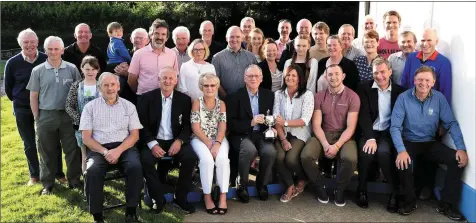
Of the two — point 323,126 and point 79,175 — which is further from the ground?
point 323,126

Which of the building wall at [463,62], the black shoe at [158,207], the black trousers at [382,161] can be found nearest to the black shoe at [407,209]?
the black trousers at [382,161]

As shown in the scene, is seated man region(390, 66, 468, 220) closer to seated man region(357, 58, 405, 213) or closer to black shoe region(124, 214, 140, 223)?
seated man region(357, 58, 405, 213)

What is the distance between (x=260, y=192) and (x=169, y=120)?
1190 mm

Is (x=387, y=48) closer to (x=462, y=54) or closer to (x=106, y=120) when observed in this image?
(x=462, y=54)

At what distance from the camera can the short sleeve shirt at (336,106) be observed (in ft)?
14.9

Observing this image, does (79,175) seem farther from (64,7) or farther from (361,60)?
(64,7)

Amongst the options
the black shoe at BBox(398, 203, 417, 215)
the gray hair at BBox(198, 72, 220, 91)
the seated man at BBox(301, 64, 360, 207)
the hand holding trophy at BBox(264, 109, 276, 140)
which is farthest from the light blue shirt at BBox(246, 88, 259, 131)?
the black shoe at BBox(398, 203, 417, 215)

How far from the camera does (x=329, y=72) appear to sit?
4.48 meters

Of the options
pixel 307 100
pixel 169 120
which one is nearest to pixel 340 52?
pixel 307 100

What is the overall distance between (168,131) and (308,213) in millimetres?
1593

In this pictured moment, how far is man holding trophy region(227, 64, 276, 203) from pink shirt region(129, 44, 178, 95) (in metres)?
0.86

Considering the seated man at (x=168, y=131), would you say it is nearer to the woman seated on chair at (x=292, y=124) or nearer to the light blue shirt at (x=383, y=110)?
the woman seated on chair at (x=292, y=124)

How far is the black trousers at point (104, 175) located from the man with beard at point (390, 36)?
10.3 feet

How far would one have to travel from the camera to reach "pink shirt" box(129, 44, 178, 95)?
190 inches
